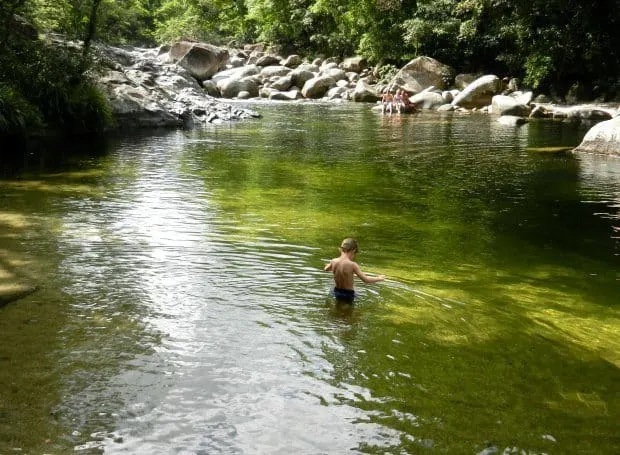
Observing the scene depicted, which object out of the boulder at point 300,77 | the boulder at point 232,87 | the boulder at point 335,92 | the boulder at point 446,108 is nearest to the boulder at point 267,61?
the boulder at point 300,77

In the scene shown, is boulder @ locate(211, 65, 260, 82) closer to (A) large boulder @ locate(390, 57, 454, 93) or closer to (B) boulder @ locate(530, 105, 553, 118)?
(A) large boulder @ locate(390, 57, 454, 93)

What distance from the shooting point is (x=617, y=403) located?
4.44 metres

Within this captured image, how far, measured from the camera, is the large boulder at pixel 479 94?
31703 mm

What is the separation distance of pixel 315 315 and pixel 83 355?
2014 mm

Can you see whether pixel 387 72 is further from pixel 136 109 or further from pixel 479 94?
pixel 136 109

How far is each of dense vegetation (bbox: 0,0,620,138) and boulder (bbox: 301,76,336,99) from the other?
4.01 m

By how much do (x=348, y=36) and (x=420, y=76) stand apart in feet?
39.2

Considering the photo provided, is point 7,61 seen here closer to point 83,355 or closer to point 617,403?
point 83,355

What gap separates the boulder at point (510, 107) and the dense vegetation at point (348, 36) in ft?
11.9

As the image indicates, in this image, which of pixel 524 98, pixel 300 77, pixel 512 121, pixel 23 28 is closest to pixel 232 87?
pixel 300 77

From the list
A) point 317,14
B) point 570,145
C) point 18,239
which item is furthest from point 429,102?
point 18,239

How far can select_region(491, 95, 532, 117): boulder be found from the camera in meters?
28.3

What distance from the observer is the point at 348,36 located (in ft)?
152

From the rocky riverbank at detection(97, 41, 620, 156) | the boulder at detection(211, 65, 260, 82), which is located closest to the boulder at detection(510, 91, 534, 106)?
the rocky riverbank at detection(97, 41, 620, 156)
